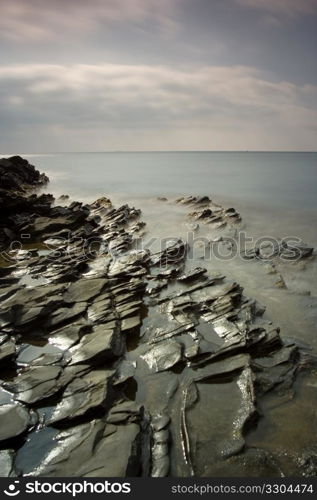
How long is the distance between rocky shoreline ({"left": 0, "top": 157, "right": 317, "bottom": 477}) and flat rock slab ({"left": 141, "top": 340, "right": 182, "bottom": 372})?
0.22 ft

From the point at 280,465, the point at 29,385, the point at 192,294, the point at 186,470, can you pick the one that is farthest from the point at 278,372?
the point at 29,385

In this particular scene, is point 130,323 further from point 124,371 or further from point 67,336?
point 124,371

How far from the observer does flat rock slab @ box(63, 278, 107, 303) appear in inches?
707

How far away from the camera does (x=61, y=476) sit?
27.9 ft

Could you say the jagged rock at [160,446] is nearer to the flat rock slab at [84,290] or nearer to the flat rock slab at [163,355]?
the flat rock slab at [163,355]

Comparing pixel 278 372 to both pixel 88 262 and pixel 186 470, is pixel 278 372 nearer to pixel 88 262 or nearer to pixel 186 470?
pixel 186 470

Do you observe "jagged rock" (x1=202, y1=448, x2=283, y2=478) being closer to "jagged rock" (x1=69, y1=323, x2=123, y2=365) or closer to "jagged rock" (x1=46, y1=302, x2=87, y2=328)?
"jagged rock" (x1=69, y1=323, x2=123, y2=365)

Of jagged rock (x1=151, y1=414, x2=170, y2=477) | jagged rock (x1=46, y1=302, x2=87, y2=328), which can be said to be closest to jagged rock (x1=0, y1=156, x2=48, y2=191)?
jagged rock (x1=46, y1=302, x2=87, y2=328)

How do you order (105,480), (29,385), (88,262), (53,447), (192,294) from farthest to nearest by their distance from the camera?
(88,262) → (192,294) → (29,385) → (53,447) → (105,480)

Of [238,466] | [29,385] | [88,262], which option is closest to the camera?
[238,466]

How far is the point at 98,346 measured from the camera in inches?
537

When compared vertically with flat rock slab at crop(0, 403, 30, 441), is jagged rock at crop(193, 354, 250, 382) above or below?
above

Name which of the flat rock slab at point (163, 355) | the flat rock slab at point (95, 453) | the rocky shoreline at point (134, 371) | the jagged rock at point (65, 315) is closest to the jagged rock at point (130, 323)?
the rocky shoreline at point (134, 371)

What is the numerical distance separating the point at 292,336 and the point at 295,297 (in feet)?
16.5
